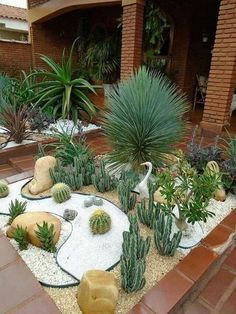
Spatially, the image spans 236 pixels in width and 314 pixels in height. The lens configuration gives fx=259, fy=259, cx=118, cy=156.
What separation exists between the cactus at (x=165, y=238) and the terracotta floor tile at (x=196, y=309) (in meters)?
0.31

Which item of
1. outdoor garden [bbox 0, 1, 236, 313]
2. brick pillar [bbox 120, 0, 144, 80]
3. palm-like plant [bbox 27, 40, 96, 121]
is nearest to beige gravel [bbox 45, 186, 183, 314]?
outdoor garden [bbox 0, 1, 236, 313]

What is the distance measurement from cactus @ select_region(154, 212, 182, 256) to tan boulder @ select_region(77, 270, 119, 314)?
0.43 m

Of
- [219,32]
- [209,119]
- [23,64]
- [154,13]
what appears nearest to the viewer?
[219,32]

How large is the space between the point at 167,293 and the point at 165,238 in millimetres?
327

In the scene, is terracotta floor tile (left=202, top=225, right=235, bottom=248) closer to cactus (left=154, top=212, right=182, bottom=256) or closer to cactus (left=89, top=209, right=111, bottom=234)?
cactus (left=154, top=212, right=182, bottom=256)

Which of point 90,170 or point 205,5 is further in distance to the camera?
point 205,5

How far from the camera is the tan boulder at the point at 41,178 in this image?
2.43 meters

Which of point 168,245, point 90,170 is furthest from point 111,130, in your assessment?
point 168,245

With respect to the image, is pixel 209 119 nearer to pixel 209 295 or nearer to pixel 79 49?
pixel 209 295

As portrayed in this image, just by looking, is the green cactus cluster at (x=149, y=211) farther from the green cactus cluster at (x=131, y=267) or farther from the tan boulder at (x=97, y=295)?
the tan boulder at (x=97, y=295)

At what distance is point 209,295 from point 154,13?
5.61 meters

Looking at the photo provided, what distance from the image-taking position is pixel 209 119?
14.4 feet

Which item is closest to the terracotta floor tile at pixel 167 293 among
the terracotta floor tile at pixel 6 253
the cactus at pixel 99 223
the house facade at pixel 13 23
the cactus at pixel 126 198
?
the cactus at pixel 99 223

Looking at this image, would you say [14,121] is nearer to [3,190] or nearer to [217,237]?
[3,190]
